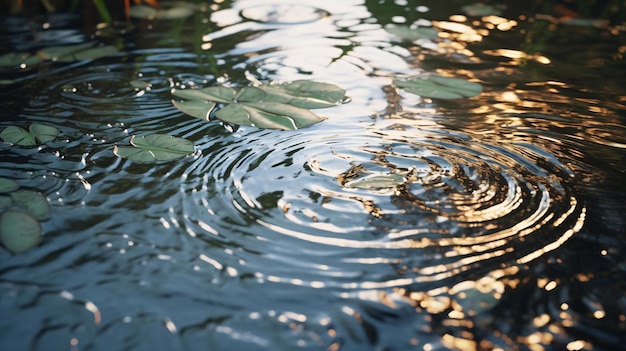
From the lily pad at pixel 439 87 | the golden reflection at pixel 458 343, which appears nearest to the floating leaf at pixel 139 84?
the lily pad at pixel 439 87

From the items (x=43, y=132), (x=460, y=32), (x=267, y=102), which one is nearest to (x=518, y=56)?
(x=460, y=32)

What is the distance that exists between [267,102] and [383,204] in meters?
0.68

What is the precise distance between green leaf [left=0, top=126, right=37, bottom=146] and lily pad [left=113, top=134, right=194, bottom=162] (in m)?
0.25

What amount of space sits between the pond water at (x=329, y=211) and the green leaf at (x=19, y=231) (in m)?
0.02

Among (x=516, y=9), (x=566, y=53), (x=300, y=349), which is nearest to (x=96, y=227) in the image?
(x=300, y=349)

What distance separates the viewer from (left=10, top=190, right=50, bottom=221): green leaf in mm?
1392

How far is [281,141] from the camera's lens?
1.75 meters

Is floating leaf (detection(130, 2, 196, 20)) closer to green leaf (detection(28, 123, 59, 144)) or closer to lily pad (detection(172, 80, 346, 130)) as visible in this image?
lily pad (detection(172, 80, 346, 130))

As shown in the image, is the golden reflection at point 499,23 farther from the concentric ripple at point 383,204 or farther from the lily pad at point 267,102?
the concentric ripple at point 383,204

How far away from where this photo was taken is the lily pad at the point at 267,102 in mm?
1861

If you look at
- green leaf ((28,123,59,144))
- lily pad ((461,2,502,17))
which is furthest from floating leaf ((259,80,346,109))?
lily pad ((461,2,502,17))

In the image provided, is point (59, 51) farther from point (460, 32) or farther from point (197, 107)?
point (460, 32)

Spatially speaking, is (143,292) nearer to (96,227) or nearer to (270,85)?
(96,227)

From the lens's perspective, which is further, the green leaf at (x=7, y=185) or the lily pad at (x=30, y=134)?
the lily pad at (x=30, y=134)
